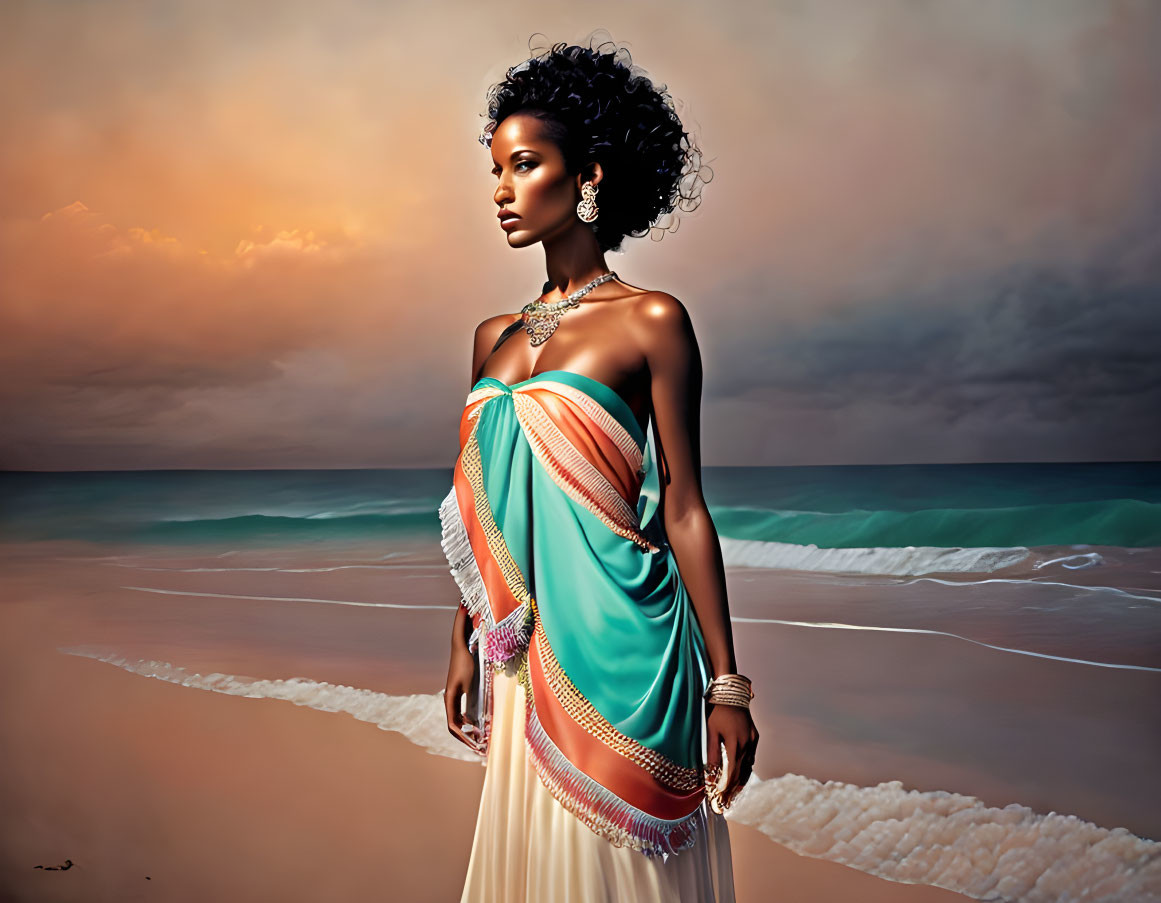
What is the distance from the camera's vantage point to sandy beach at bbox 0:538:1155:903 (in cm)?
267

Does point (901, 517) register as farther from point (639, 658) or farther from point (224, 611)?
point (639, 658)

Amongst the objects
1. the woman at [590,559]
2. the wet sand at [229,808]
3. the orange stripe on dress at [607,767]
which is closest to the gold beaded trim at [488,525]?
the woman at [590,559]

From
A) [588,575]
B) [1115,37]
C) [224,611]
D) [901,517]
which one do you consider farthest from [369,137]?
[901,517]

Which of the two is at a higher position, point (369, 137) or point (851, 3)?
point (851, 3)

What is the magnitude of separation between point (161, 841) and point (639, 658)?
2325 mm

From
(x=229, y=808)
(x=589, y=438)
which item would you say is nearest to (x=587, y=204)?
(x=589, y=438)

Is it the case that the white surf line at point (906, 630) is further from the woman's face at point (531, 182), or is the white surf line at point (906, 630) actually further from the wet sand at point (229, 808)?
→ the woman's face at point (531, 182)

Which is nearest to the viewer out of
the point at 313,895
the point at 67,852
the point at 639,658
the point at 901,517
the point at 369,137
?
the point at 639,658

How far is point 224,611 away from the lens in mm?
6520

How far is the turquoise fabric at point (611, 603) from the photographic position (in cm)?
131

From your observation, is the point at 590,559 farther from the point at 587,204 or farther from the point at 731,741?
the point at 587,204

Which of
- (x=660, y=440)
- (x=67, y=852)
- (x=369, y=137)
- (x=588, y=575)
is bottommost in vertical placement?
(x=67, y=852)

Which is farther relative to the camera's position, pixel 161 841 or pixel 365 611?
pixel 365 611

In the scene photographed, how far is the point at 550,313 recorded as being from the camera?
4.82 feet
